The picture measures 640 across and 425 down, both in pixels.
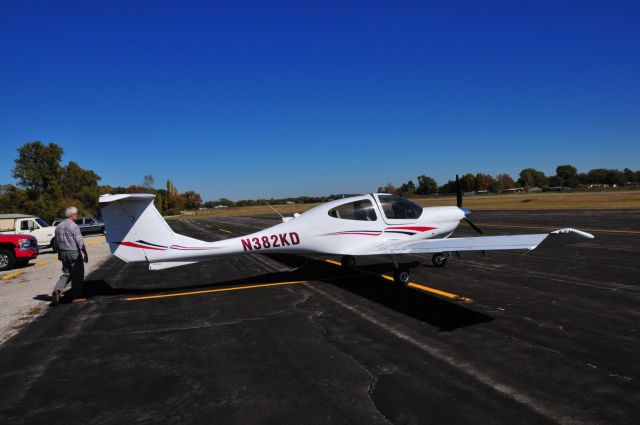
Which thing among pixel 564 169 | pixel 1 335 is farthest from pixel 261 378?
pixel 564 169

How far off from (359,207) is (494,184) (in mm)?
181787

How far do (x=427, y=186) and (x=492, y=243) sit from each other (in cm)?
14989

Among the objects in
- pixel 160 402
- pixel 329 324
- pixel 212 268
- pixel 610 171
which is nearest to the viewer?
pixel 160 402

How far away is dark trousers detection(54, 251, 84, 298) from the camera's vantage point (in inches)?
375

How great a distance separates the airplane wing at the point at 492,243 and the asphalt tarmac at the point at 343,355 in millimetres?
1014

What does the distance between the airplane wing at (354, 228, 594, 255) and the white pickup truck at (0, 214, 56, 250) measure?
20952 mm

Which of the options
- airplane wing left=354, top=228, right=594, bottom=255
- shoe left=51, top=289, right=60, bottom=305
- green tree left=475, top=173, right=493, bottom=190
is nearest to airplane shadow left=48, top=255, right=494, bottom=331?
shoe left=51, top=289, right=60, bottom=305

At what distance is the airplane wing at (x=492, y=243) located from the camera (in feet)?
21.4

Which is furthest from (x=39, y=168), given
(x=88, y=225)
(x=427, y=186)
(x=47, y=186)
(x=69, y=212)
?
(x=427, y=186)

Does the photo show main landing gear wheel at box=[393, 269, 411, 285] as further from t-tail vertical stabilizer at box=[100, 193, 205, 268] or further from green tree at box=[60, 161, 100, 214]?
green tree at box=[60, 161, 100, 214]

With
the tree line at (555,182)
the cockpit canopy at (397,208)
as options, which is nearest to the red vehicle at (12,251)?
the cockpit canopy at (397,208)

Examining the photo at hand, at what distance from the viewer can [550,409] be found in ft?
12.9

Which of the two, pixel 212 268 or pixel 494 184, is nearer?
pixel 212 268

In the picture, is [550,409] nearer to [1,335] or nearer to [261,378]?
[261,378]
